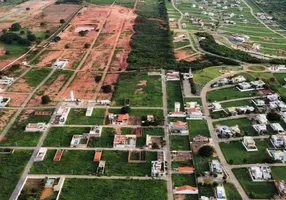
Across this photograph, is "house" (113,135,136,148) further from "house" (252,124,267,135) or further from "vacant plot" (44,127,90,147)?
"house" (252,124,267,135)

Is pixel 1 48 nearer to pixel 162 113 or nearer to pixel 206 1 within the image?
pixel 162 113

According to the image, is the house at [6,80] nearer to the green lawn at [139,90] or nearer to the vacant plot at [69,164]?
the green lawn at [139,90]

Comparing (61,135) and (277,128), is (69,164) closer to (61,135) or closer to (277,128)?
(61,135)

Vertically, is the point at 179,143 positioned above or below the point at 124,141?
below

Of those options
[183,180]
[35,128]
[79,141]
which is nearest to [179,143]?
[183,180]

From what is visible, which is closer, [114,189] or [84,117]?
[114,189]

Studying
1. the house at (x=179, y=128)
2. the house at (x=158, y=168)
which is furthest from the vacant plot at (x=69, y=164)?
the house at (x=179, y=128)

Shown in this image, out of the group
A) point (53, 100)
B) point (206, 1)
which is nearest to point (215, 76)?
point (53, 100)
